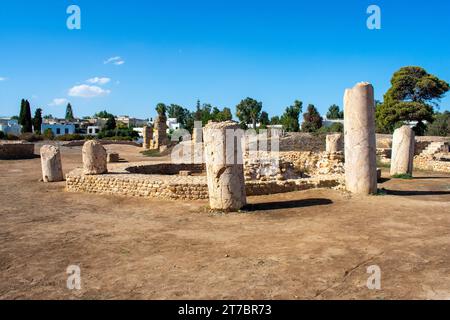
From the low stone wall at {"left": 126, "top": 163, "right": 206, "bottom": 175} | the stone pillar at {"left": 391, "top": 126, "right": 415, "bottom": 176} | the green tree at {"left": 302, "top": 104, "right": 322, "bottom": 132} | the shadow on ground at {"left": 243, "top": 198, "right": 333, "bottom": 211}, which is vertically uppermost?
the green tree at {"left": 302, "top": 104, "right": 322, "bottom": 132}

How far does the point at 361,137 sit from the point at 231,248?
236 inches

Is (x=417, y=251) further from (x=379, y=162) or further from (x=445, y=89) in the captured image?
(x=445, y=89)

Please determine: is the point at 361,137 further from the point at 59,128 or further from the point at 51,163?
the point at 59,128

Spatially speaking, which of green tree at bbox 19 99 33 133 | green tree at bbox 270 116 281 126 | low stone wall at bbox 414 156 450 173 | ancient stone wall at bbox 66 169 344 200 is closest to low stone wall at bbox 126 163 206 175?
ancient stone wall at bbox 66 169 344 200

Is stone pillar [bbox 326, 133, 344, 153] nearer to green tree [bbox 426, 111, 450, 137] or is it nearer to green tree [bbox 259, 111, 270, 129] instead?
green tree [bbox 426, 111, 450, 137]

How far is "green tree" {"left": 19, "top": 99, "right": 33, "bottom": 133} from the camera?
5553 cm

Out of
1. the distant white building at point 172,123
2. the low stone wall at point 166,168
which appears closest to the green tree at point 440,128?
the low stone wall at point 166,168

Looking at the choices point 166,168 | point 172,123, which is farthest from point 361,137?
point 172,123

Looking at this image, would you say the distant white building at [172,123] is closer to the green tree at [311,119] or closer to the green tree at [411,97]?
the green tree at [311,119]

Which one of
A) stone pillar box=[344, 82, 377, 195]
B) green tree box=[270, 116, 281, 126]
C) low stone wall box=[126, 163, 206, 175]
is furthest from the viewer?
green tree box=[270, 116, 281, 126]

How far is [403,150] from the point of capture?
15109mm

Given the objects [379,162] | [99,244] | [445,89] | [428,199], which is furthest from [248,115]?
[99,244]

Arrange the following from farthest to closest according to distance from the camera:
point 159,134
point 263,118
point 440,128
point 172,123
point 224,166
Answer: point 172,123, point 263,118, point 440,128, point 159,134, point 224,166

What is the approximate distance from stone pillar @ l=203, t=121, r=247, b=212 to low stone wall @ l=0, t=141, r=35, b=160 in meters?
22.0
